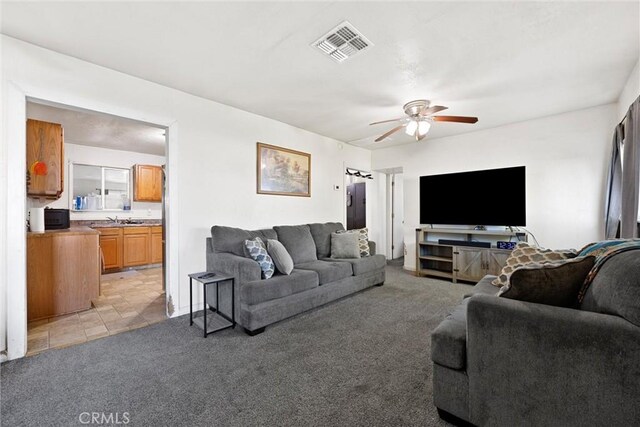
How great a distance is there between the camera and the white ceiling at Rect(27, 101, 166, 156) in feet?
12.1

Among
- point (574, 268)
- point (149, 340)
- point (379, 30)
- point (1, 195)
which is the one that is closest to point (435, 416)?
point (574, 268)

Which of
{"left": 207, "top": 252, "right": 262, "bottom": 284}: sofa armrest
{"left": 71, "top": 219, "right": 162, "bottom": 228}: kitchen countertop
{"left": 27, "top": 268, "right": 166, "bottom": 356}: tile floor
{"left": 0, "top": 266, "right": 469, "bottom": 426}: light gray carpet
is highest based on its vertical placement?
{"left": 71, "top": 219, "right": 162, "bottom": 228}: kitchen countertop

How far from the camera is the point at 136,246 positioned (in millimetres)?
5477

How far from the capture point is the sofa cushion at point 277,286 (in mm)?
2561

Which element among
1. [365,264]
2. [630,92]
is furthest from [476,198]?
[365,264]

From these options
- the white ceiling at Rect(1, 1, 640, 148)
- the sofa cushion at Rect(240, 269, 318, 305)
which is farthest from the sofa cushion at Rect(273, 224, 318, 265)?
the white ceiling at Rect(1, 1, 640, 148)

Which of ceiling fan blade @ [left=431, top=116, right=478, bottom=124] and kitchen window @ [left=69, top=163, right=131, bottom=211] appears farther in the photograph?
kitchen window @ [left=69, top=163, right=131, bottom=211]

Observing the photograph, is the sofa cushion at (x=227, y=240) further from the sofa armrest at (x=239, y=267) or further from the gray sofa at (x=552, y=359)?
the gray sofa at (x=552, y=359)

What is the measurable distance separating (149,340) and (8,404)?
2.95 feet

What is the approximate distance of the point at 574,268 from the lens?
131 cm

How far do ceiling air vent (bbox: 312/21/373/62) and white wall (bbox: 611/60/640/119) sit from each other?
2.60 m

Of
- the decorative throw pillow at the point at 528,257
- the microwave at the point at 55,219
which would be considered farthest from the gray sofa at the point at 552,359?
the microwave at the point at 55,219

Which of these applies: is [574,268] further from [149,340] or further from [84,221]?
[84,221]

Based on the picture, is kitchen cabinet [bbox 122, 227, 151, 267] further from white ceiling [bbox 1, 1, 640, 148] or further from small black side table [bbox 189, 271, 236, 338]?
white ceiling [bbox 1, 1, 640, 148]
